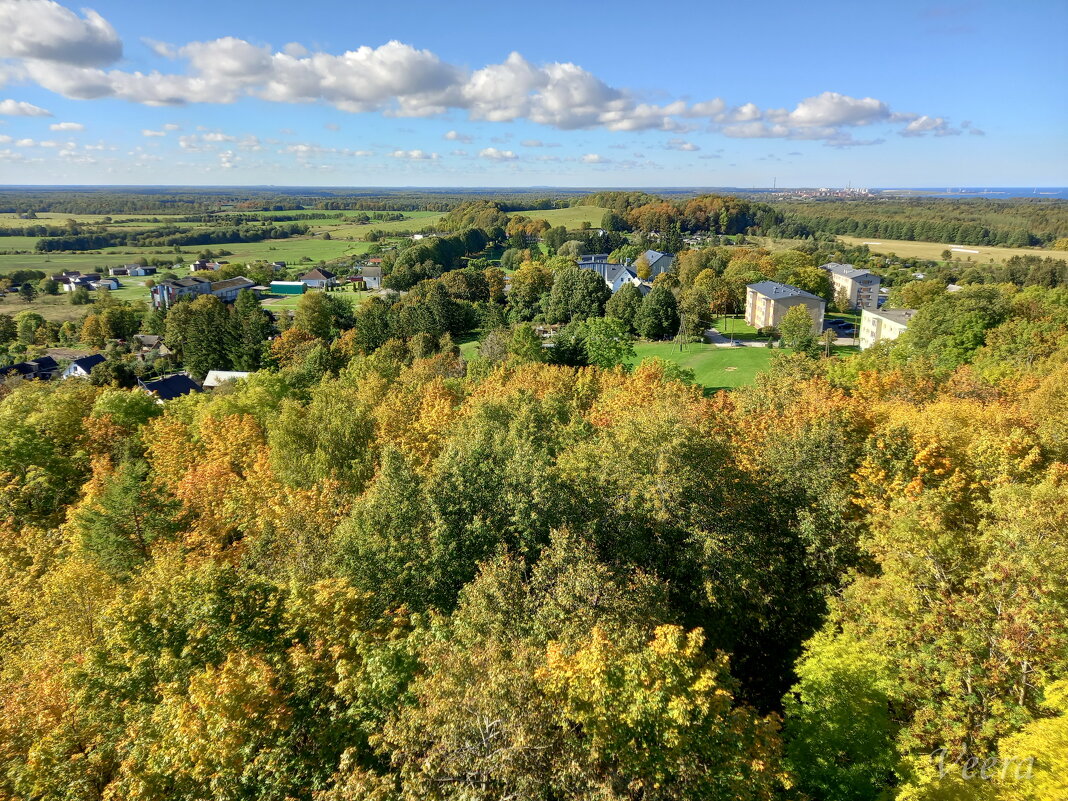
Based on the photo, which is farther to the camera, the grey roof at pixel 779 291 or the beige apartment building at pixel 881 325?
the grey roof at pixel 779 291

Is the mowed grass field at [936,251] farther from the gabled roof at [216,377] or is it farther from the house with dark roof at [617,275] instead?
the gabled roof at [216,377]

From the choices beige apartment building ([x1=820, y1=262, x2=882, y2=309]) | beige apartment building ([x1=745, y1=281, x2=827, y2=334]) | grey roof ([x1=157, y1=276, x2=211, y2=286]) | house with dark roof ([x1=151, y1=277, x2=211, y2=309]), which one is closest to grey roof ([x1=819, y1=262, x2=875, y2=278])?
beige apartment building ([x1=820, y1=262, x2=882, y2=309])

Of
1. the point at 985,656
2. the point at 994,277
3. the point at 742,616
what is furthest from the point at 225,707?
the point at 994,277

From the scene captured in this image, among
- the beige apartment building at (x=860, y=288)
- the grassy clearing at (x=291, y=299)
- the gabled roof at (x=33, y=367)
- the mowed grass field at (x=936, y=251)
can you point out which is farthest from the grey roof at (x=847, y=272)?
the gabled roof at (x=33, y=367)

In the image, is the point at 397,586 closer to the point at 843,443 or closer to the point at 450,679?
the point at 450,679

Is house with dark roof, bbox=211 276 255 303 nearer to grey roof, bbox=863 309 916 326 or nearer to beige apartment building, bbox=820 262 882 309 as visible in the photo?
grey roof, bbox=863 309 916 326

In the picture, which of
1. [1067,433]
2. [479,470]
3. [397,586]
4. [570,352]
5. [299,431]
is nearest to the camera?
[397,586]

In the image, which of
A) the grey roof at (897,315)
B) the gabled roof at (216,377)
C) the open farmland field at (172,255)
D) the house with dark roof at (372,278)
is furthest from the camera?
the open farmland field at (172,255)
